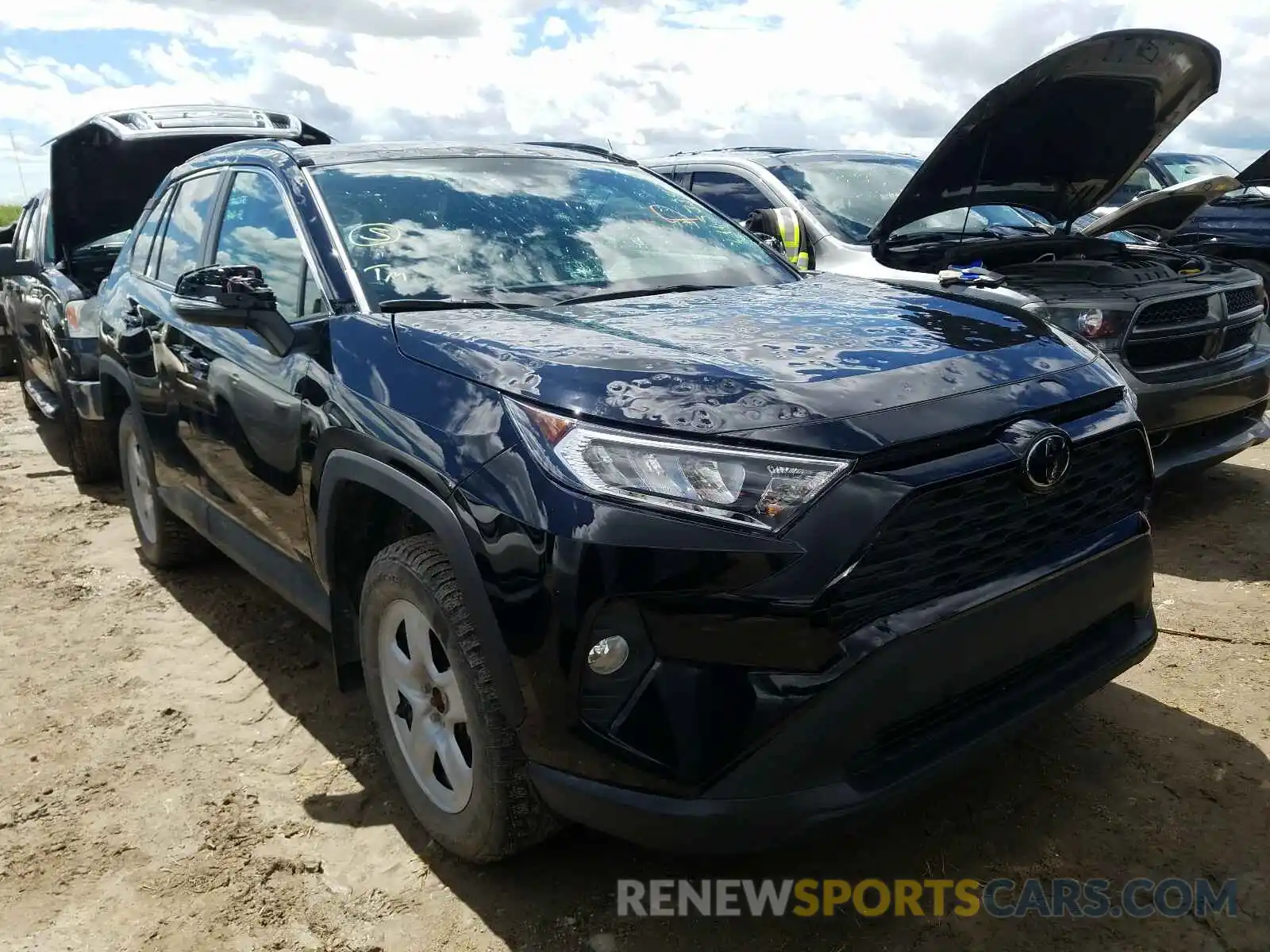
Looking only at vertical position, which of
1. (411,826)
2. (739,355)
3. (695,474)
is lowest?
(411,826)

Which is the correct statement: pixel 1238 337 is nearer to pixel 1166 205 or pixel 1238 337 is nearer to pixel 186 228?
pixel 1166 205

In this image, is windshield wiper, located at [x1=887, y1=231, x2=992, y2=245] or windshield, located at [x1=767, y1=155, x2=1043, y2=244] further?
windshield, located at [x1=767, y1=155, x2=1043, y2=244]

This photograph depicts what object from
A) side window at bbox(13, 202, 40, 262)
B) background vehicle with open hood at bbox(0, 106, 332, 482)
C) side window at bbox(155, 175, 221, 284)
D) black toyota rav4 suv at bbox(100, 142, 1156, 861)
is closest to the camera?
black toyota rav4 suv at bbox(100, 142, 1156, 861)

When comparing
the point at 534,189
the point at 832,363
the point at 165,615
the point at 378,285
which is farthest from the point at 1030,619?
the point at 165,615

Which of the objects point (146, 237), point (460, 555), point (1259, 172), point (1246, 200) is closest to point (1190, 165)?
point (1246, 200)

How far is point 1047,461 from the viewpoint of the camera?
2.20 metres

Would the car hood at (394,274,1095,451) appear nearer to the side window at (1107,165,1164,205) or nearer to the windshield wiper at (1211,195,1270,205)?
the windshield wiper at (1211,195,1270,205)

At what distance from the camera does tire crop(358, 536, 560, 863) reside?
7.37ft

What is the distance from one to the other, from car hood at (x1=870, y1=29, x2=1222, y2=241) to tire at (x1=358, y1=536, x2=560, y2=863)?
10.0 ft

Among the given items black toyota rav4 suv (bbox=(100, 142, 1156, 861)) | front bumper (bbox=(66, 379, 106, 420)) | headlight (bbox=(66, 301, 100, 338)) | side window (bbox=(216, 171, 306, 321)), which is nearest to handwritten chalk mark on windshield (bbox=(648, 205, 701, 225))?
black toyota rav4 suv (bbox=(100, 142, 1156, 861))

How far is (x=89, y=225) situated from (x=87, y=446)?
1.46 m

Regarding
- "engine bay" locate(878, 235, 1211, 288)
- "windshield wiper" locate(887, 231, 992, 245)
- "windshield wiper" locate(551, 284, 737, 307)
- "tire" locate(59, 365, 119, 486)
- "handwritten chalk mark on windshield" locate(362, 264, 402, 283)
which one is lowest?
"tire" locate(59, 365, 119, 486)

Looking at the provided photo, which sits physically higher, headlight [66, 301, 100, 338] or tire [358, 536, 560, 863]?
tire [358, 536, 560, 863]

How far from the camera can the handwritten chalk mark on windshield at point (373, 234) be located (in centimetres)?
295
